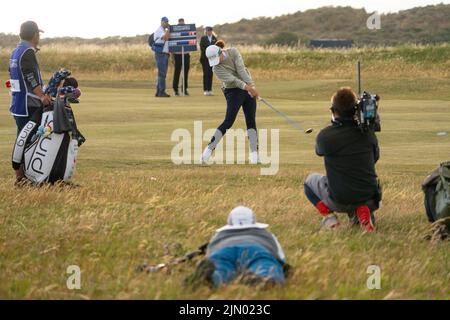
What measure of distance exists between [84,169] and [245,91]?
275 cm

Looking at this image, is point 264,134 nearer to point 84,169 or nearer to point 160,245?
point 84,169

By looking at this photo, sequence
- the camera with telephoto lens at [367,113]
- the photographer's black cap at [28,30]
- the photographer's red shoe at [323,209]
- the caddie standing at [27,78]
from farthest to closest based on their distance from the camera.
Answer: the photographer's black cap at [28,30], the caddie standing at [27,78], the photographer's red shoe at [323,209], the camera with telephoto lens at [367,113]

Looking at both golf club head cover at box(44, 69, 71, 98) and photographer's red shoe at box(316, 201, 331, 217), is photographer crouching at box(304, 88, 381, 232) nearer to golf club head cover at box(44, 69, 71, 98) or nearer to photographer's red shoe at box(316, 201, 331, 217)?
photographer's red shoe at box(316, 201, 331, 217)

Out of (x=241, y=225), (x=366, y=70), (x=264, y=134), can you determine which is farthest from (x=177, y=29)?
(x=241, y=225)

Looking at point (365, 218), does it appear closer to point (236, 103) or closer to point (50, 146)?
point (50, 146)

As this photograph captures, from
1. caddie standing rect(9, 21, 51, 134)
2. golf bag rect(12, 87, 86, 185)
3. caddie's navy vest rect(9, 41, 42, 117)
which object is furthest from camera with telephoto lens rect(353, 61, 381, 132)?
caddie's navy vest rect(9, 41, 42, 117)

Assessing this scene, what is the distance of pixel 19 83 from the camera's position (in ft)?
40.1

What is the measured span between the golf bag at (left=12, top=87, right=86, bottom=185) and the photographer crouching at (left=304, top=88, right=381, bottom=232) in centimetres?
360

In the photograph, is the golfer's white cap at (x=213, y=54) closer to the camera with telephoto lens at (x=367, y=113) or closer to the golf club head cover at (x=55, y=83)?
the golf club head cover at (x=55, y=83)

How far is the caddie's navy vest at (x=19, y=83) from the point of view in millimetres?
12164

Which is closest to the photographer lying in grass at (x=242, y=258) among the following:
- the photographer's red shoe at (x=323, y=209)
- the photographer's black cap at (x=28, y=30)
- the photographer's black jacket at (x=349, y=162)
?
the photographer's black jacket at (x=349, y=162)

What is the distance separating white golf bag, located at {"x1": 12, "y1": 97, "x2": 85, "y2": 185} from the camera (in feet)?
39.0

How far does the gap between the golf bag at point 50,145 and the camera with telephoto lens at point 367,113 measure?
12.8 feet

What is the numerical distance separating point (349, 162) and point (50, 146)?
13.2 ft
